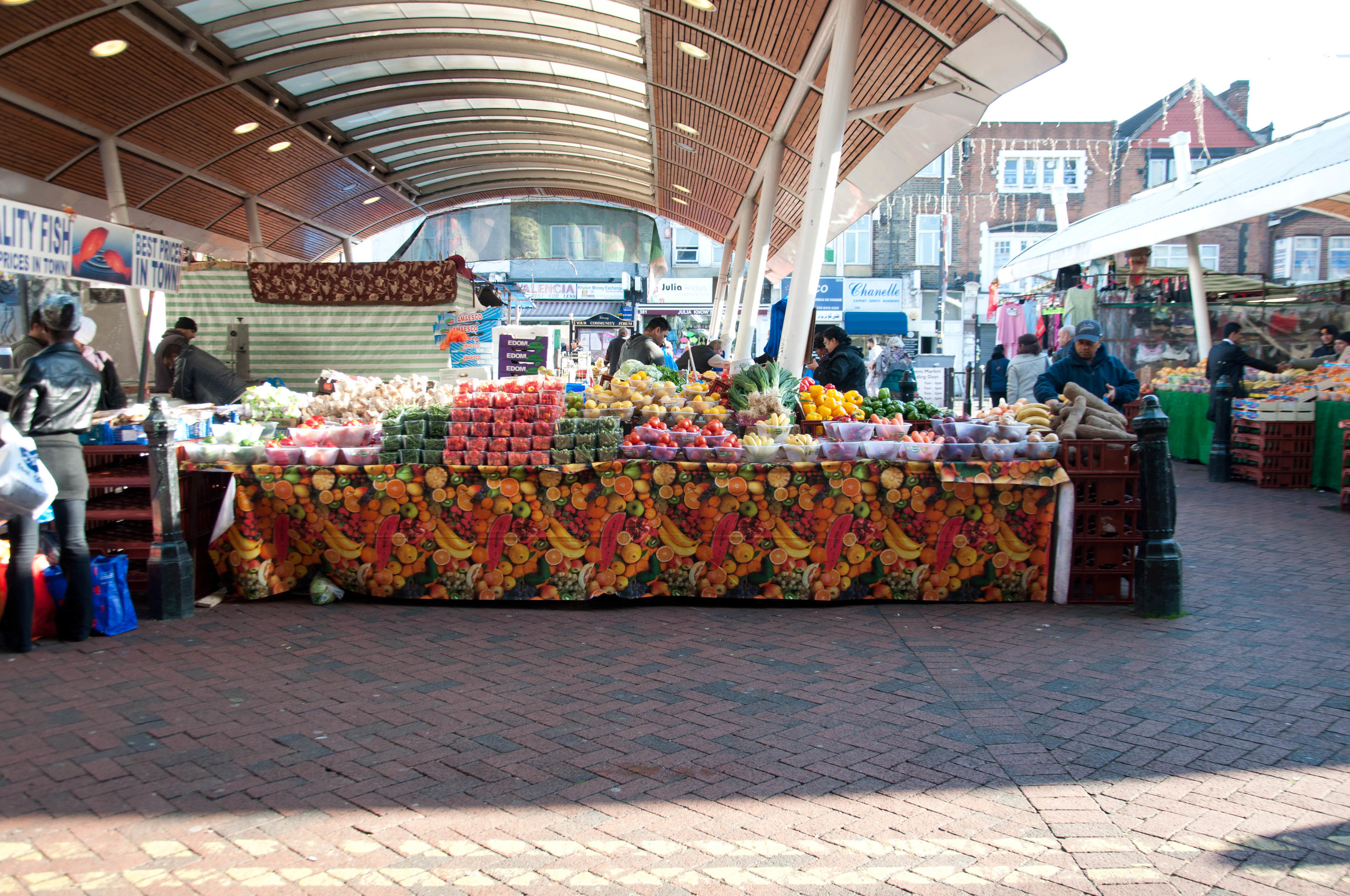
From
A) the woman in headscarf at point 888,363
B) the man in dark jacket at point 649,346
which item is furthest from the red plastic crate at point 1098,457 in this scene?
the woman in headscarf at point 888,363


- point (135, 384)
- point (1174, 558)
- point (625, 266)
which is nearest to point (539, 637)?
point (1174, 558)

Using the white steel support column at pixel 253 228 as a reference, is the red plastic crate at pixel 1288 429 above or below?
below

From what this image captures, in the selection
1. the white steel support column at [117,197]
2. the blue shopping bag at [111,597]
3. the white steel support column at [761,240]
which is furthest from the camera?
the white steel support column at [761,240]

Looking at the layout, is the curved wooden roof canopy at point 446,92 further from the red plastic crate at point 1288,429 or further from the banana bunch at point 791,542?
the red plastic crate at point 1288,429

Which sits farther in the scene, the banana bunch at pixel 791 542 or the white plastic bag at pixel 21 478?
the banana bunch at pixel 791 542

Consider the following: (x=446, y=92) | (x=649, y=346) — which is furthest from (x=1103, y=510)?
(x=446, y=92)

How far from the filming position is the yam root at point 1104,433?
580cm

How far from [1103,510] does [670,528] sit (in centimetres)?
271

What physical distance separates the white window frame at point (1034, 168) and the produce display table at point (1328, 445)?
29819mm

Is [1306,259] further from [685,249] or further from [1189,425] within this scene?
[685,249]

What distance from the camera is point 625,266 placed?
39.7 meters

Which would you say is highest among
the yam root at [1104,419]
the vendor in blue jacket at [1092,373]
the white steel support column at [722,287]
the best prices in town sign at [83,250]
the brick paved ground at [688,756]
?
the white steel support column at [722,287]

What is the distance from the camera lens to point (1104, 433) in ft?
19.1

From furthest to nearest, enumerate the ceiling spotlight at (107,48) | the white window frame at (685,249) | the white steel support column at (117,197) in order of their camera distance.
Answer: the white window frame at (685,249) < the white steel support column at (117,197) < the ceiling spotlight at (107,48)
